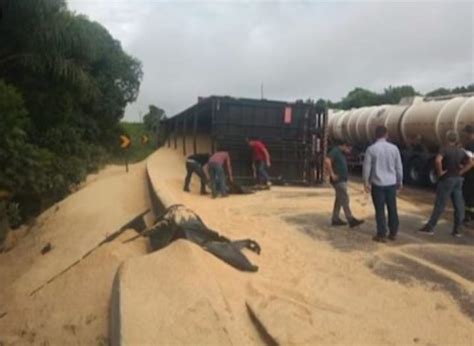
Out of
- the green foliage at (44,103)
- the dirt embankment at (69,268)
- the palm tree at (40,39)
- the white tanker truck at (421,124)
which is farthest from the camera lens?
the palm tree at (40,39)

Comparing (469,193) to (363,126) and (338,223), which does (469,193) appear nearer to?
(338,223)

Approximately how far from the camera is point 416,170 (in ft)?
68.9

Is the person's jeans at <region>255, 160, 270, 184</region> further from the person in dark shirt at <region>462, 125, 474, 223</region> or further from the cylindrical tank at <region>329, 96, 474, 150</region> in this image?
the person in dark shirt at <region>462, 125, 474, 223</region>

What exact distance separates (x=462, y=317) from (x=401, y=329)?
722mm

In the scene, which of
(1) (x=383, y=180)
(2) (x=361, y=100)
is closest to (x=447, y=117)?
(1) (x=383, y=180)

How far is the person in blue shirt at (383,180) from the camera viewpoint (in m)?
9.71

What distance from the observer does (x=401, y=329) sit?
19.6 ft

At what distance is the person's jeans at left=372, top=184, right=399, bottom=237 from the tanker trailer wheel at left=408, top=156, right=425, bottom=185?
449 inches

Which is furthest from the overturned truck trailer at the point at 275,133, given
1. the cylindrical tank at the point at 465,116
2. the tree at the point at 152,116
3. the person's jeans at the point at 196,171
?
the tree at the point at 152,116

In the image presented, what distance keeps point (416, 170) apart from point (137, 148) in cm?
1980

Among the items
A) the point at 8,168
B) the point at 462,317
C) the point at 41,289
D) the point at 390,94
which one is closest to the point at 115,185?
the point at 8,168

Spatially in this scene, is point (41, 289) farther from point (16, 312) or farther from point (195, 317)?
point (195, 317)

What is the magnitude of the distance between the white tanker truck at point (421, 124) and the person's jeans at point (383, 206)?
8733mm

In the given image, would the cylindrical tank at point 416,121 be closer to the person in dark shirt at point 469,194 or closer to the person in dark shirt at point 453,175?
the person in dark shirt at point 469,194
